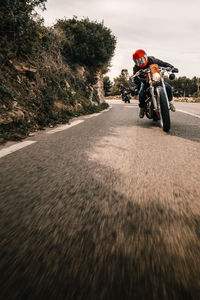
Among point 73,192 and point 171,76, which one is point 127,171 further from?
point 171,76

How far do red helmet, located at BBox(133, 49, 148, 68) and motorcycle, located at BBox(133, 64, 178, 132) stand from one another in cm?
24

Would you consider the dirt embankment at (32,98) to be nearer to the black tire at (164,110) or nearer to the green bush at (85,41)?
the green bush at (85,41)

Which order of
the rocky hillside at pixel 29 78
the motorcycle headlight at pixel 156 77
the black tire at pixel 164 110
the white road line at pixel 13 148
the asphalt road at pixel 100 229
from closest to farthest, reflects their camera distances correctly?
the asphalt road at pixel 100 229 < the white road line at pixel 13 148 < the black tire at pixel 164 110 < the motorcycle headlight at pixel 156 77 < the rocky hillside at pixel 29 78

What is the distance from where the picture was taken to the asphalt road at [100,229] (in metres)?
0.84

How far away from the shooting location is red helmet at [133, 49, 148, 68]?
4.84 m

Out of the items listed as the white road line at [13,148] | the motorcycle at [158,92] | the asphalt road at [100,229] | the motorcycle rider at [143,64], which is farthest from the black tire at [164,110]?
the white road line at [13,148]

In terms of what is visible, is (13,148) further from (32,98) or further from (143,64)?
(143,64)

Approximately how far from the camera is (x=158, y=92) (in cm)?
421

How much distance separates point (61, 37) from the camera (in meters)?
10.5

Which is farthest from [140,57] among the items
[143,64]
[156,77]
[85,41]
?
[85,41]

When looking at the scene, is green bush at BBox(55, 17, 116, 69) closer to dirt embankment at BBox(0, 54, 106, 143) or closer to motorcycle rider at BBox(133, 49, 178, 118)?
dirt embankment at BBox(0, 54, 106, 143)

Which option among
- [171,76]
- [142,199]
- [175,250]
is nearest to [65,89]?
[171,76]

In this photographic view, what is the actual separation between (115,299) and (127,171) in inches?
56.7

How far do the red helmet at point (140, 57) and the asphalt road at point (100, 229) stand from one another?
10.6 feet
